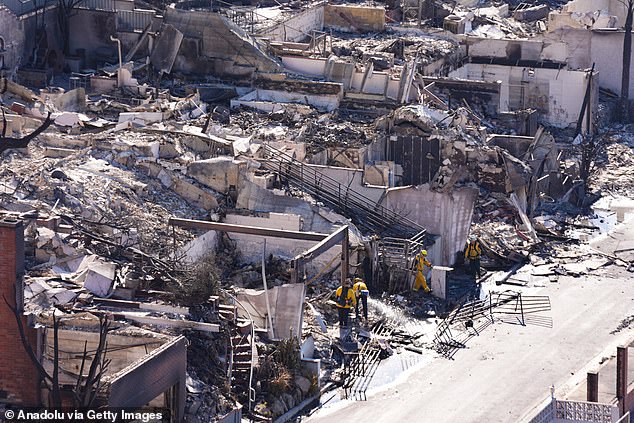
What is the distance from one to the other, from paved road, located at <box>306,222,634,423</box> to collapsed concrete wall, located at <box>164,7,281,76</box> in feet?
42.2

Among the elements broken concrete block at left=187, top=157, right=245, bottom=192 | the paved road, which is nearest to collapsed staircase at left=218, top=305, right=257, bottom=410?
the paved road

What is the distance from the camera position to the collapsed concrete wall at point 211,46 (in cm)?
4766

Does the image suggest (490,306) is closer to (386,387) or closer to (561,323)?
(561,323)

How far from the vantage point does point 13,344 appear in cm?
2666

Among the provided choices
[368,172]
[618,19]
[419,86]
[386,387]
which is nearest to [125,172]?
[368,172]

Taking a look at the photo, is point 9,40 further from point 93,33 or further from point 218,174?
Answer: point 218,174

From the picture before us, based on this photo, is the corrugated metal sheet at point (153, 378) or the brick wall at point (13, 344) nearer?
the corrugated metal sheet at point (153, 378)

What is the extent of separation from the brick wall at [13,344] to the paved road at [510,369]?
494 cm

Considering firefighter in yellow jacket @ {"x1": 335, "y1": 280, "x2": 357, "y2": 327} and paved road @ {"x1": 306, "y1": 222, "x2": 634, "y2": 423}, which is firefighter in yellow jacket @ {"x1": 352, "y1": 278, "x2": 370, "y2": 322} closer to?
firefighter in yellow jacket @ {"x1": 335, "y1": 280, "x2": 357, "y2": 327}

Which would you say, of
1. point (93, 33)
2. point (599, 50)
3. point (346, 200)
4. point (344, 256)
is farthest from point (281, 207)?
point (599, 50)

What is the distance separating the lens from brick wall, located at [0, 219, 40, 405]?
26.4m

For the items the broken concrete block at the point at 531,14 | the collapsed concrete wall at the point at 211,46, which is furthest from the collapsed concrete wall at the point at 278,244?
the broken concrete block at the point at 531,14

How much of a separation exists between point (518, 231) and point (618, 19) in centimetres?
1975

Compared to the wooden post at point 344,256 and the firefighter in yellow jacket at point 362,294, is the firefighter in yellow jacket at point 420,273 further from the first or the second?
the wooden post at point 344,256
